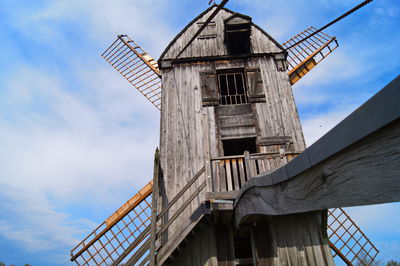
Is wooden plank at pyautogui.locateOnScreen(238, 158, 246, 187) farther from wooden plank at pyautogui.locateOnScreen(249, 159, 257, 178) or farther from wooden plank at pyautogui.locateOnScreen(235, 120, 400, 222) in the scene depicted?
wooden plank at pyautogui.locateOnScreen(235, 120, 400, 222)

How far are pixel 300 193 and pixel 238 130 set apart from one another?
21.9ft

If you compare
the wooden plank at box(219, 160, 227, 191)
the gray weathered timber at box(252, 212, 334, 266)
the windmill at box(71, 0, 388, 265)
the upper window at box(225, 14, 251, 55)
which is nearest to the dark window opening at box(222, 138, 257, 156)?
the windmill at box(71, 0, 388, 265)

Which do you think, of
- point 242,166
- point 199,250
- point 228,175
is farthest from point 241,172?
point 199,250

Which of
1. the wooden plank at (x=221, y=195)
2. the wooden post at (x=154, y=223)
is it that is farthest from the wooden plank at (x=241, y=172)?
the wooden post at (x=154, y=223)

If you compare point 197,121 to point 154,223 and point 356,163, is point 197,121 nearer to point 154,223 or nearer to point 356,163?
point 154,223

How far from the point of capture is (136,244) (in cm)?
565

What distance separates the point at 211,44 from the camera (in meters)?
10.6

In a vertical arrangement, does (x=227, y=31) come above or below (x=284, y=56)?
above

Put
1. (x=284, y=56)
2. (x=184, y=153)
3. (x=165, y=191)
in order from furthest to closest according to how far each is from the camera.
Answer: (x=284, y=56)
(x=184, y=153)
(x=165, y=191)

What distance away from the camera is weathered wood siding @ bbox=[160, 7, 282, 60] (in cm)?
1032

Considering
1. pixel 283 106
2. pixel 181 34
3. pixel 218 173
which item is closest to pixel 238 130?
pixel 283 106

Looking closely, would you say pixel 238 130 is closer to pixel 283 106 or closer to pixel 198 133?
pixel 198 133

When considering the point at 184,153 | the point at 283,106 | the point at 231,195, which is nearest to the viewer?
the point at 231,195

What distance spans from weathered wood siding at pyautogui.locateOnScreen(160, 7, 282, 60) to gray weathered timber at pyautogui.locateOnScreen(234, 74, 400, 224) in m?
9.23
